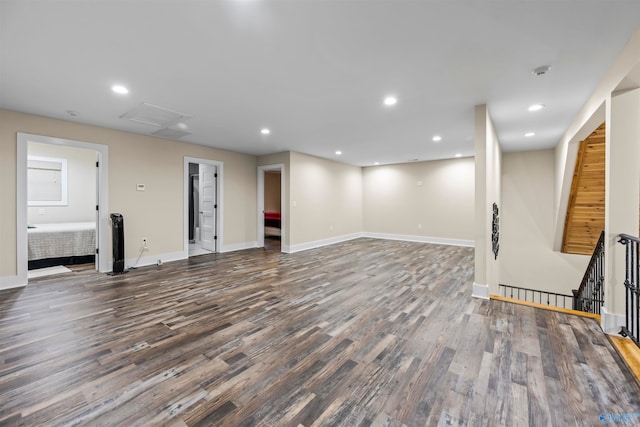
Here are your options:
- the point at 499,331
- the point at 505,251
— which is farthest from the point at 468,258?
the point at 499,331

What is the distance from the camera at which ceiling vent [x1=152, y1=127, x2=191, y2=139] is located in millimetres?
4711

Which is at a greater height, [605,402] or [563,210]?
[563,210]

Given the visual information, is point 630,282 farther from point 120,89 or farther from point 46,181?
point 46,181

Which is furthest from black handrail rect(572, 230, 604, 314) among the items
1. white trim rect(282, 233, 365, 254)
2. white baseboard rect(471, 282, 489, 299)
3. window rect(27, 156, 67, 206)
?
window rect(27, 156, 67, 206)

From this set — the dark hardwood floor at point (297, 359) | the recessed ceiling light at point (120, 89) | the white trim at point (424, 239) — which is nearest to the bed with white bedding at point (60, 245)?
the dark hardwood floor at point (297, 359)

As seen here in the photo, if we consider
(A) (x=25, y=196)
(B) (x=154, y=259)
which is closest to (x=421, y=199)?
(B) (x=154, y=259)

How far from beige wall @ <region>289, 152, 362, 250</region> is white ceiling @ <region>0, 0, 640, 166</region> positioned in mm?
2677

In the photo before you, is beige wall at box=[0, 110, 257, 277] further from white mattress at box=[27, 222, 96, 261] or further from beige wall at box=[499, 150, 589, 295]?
beige wall at box=[499, 150, 589, 295]

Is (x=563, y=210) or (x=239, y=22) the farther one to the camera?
(x=563, y=210)

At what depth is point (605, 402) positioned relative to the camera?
1.62m

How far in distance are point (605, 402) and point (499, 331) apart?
0.93m

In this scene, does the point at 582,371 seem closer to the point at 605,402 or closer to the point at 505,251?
the point at 605,402

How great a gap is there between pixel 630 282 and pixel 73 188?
9530 millimetres

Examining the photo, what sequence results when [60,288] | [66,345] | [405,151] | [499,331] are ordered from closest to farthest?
[66,345] → [499,331] → [60,288] → [405,151]
